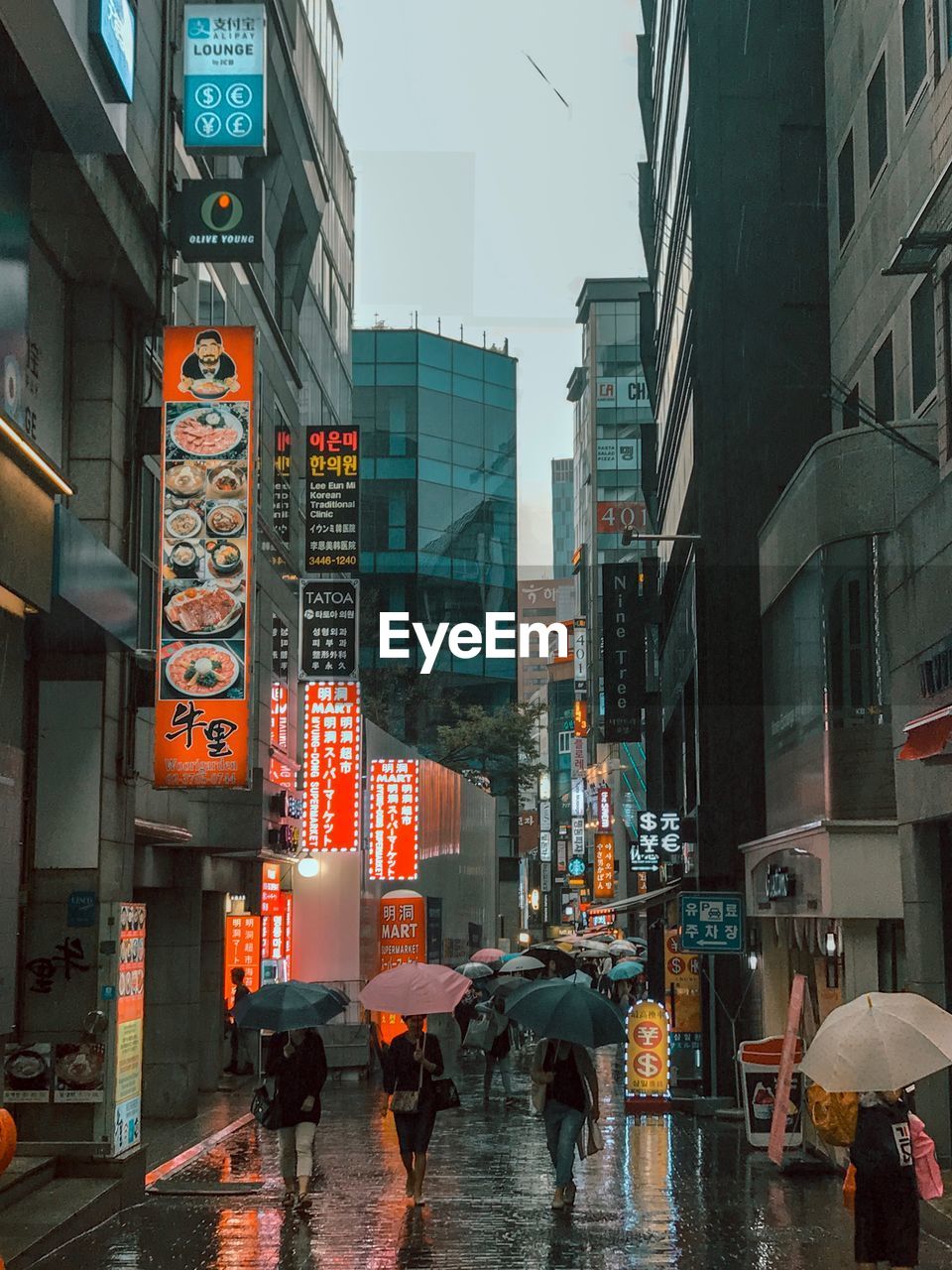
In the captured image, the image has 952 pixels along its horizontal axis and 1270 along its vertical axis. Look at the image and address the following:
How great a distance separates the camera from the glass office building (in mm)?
74250

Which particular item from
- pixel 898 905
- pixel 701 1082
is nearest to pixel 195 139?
pixel 898 905

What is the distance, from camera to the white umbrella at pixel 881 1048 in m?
9.66

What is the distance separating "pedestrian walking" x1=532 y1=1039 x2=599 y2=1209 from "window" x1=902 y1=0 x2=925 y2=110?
1134 cm

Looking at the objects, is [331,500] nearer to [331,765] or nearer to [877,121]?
[331,765]

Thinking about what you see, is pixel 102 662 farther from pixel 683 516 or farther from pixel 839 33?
pixel 683 516

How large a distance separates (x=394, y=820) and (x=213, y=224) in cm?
1750

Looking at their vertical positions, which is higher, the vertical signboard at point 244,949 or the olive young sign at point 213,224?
the olive young sign at point 213,224

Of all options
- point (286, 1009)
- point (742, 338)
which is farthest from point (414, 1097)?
point (742, 338)

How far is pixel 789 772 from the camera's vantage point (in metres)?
24.0

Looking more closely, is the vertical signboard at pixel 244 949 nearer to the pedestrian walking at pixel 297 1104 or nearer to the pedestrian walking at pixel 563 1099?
the pedestrian walking at pixel 297 1104

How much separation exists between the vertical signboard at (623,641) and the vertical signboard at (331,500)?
9.31 meters

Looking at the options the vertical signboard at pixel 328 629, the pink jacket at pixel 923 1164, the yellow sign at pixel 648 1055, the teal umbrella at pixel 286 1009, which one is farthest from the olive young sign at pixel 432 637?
the pink jacket at pixel 923 1164

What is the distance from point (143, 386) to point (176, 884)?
8.29 m

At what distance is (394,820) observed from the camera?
34.0 meters
